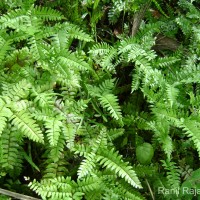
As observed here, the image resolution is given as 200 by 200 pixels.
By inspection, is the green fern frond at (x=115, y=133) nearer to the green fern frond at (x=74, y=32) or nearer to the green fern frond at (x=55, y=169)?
the green fern frond at (x=55, y=169)

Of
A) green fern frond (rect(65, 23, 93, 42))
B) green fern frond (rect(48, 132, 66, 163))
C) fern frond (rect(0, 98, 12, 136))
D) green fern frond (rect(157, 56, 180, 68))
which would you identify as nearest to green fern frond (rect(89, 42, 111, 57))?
green fern frond (rect(65, 23, 93, 42))

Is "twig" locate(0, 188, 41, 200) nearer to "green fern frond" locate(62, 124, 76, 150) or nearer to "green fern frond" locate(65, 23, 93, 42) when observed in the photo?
"green fern frond" locate(62, 124, 76, 150)

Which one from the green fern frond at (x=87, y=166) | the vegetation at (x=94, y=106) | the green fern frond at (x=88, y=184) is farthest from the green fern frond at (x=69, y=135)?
the green fern frond at (x=88, y=184)

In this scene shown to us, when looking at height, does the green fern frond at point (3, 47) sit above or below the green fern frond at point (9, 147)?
above

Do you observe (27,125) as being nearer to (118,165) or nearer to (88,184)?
(88,184)

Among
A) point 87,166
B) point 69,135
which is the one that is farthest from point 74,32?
point 87,166

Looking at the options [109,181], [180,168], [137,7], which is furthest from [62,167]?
[137,7]

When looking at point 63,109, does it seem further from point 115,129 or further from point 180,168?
point 180,168
